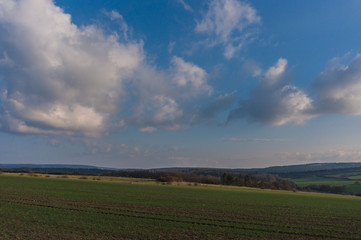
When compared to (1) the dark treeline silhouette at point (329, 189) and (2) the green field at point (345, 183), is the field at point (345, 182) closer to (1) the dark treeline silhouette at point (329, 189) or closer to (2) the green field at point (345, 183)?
(2) the green field at point (345, 183)

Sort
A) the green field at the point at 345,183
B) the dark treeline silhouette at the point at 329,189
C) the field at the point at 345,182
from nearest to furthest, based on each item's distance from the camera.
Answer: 1. the dark treeline silhouette at the point at 329,189
2. the green field at the point at 345,183
3. the field at the point at 345,182

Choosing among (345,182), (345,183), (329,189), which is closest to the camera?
(329,189)

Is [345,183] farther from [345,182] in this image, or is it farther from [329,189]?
[329,189]

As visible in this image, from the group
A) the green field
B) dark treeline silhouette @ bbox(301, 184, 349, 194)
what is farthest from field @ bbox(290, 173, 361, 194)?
dark treeline silhouette @ bbox(301, 184, 349, 194)

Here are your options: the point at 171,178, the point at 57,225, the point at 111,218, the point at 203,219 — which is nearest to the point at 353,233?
the point at 203,219

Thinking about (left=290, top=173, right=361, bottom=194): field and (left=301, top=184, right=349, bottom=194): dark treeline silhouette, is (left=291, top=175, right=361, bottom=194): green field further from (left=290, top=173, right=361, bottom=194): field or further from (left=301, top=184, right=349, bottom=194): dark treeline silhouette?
(left=301, top=184, right=349, bottom=194): dark treeline silhouette

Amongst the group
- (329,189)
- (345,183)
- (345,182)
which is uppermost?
(345,182)

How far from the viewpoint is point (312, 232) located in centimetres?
1902

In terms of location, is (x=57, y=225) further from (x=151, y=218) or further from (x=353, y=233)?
(x=353, y=233)

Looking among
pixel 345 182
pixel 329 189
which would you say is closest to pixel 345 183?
pixel 345 182

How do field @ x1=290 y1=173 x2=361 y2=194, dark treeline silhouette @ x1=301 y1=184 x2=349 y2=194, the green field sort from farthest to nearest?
field @ x1=290 y1=173 x2=361 y2=194 < the green field < dark treeline silhouette @ x1=301 y1=184 x2=349 y2=194

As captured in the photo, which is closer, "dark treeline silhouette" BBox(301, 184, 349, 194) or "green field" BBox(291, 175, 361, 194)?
"dark treeline silhouette" BBox(301, 184, 349, 194)

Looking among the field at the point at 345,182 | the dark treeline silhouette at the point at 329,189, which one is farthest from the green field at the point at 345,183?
the dark treeline silhouette at the point at 329,189

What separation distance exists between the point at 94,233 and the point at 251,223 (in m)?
13.2
